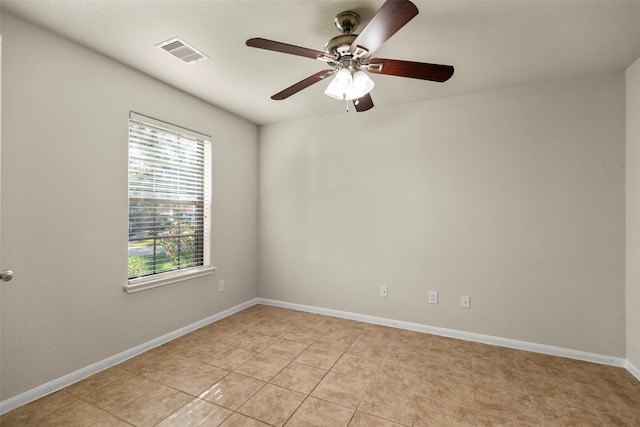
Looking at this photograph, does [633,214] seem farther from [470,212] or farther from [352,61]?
[352,61]

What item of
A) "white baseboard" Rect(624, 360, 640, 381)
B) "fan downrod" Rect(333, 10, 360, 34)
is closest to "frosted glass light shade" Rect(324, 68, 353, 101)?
"fan downrod" Rect(333, 10, 360, 34)

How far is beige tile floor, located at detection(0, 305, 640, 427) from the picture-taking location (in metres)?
1.84

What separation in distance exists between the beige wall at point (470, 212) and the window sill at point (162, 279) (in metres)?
1.06

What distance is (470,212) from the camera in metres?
3.00

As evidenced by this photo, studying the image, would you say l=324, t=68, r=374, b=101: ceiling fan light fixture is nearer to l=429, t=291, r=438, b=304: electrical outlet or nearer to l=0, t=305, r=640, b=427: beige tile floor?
l=0, t=305, r=640, b=427: beige tile floor

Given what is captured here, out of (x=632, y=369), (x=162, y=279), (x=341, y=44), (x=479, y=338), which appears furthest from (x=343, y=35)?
(x=632, y=369)

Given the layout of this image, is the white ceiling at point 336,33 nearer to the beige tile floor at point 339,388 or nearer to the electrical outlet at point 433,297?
the electrical outlet at point 433,297

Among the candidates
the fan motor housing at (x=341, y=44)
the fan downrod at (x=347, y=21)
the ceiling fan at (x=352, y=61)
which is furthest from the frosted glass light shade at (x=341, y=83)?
the fan downrod at (x=347, y=21)

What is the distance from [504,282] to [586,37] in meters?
2.06

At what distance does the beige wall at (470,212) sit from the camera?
8.40 ft

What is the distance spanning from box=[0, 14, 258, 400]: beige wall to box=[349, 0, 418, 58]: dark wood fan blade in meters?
2.06

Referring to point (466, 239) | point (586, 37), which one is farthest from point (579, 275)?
point (586, 37)

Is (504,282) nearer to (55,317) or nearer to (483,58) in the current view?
(483,58)

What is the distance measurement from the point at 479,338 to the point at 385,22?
116 inches
